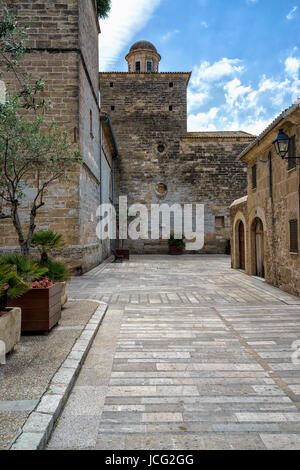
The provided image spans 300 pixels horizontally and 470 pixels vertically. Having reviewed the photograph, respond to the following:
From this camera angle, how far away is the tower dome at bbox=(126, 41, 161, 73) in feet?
85.3

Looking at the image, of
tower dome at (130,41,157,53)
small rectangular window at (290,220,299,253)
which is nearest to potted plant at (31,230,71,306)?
small rectangular window at (290,220,299,253)

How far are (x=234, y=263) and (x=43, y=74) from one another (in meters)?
9.29

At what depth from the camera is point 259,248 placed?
1009cm

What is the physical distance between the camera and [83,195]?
428 inches

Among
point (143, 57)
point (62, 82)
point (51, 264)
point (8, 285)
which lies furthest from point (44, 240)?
point (143, 57)

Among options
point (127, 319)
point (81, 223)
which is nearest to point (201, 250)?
point (81, 223)

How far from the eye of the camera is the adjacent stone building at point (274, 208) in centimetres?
691

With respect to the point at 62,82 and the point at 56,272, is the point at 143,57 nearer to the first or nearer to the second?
the point at 62,82

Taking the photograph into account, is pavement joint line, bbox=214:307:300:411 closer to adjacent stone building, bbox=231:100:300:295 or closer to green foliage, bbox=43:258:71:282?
green foliage, bbox=43:258:71:282

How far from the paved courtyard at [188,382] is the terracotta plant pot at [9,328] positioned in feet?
2.64

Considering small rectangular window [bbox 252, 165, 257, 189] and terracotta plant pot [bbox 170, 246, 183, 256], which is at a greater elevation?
small rectangular window [bbox 252, 165, 257, 189]

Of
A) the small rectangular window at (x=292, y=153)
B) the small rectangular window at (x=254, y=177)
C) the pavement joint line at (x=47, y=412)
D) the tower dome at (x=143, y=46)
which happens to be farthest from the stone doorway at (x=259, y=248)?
the tower dome at (x=143, y=46)

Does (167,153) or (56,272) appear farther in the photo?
(167,153)

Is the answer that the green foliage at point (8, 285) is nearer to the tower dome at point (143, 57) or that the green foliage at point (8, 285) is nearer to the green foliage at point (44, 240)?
the green foliage at point (44, 240)
